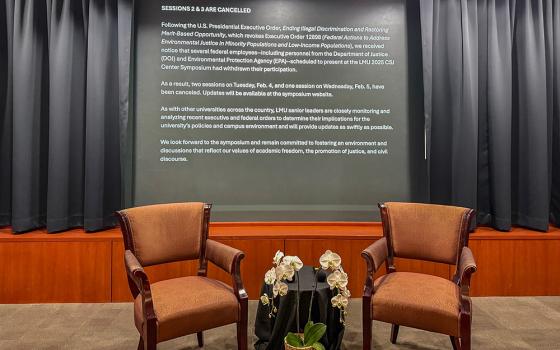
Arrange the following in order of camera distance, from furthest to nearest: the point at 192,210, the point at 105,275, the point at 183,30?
the point at 183,30 → the point at 105,275 → the point at 192,210

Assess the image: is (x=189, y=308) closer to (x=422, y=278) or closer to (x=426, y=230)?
(x=422, y=278)

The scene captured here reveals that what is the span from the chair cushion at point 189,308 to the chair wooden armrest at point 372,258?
654mm

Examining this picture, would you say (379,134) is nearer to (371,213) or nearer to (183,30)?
(371,213)

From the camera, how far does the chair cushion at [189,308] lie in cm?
175

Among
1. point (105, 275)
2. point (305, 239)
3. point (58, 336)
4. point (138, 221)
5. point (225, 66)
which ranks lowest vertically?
point (58, 336)

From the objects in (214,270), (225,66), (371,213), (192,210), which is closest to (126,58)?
(225,66)

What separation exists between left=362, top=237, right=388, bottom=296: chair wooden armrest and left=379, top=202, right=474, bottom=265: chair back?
0.10 m

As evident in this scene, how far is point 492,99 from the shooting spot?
3041 mm

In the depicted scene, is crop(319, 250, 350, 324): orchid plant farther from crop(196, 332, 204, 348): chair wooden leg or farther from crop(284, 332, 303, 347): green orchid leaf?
crop(196, 332, 204, 348): chair wooden leg

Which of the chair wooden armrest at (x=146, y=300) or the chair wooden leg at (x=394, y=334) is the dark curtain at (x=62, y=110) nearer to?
the chair wooden armrest at (x=146, y=300)

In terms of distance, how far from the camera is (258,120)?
126 inches

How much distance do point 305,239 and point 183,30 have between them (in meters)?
1.90

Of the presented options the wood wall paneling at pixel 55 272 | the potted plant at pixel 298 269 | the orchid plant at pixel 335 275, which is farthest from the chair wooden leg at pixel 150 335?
the wood wall paneling at pixel 55 272

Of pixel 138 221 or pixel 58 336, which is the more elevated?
pixel 138 221
